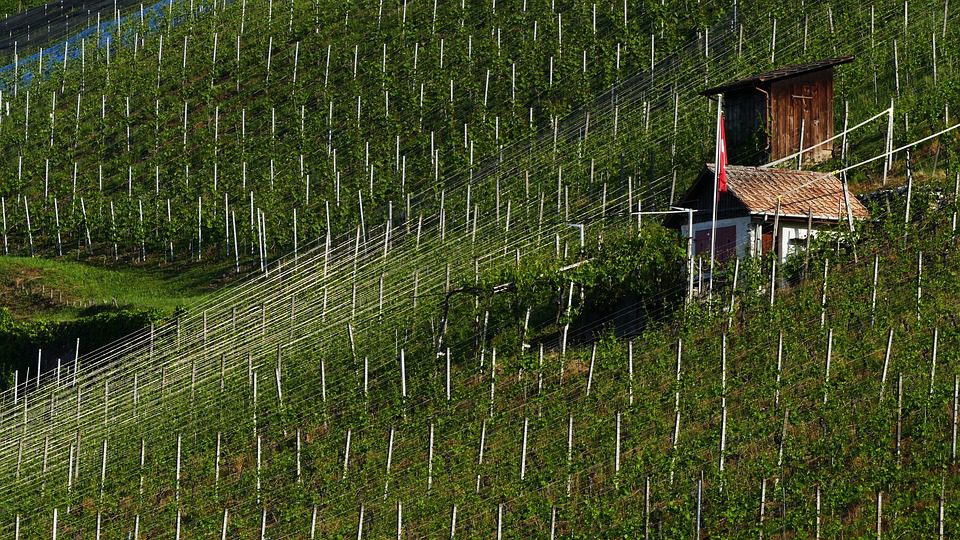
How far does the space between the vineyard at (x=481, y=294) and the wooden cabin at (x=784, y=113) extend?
1.06 m

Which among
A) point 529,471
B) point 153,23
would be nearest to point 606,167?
point 529,471

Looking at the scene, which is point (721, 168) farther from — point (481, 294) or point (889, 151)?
point (889, 151)

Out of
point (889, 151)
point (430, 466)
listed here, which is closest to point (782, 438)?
point (430, 466)

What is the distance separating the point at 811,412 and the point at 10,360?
890 inches

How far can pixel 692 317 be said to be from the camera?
2689cm

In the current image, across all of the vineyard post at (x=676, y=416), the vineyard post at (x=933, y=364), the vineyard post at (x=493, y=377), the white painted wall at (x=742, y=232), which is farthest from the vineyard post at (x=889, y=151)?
the vineyard post at (x=493, y=377)

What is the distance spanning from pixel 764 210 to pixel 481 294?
5.83 m

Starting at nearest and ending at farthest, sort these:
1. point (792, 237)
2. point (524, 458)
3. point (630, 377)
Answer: point (524, 458), point (630, 377), point (792, 237)

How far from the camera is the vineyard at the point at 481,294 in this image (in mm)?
22625

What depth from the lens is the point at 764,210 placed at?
2816cm

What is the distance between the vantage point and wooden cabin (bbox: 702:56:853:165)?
34.5 meters

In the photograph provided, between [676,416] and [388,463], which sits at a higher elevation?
[676,416]

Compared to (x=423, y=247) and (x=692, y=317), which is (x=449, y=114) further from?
(x=692, y=317)

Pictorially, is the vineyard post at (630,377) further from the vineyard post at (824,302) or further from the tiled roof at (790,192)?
the tiled roof at (790,192)
